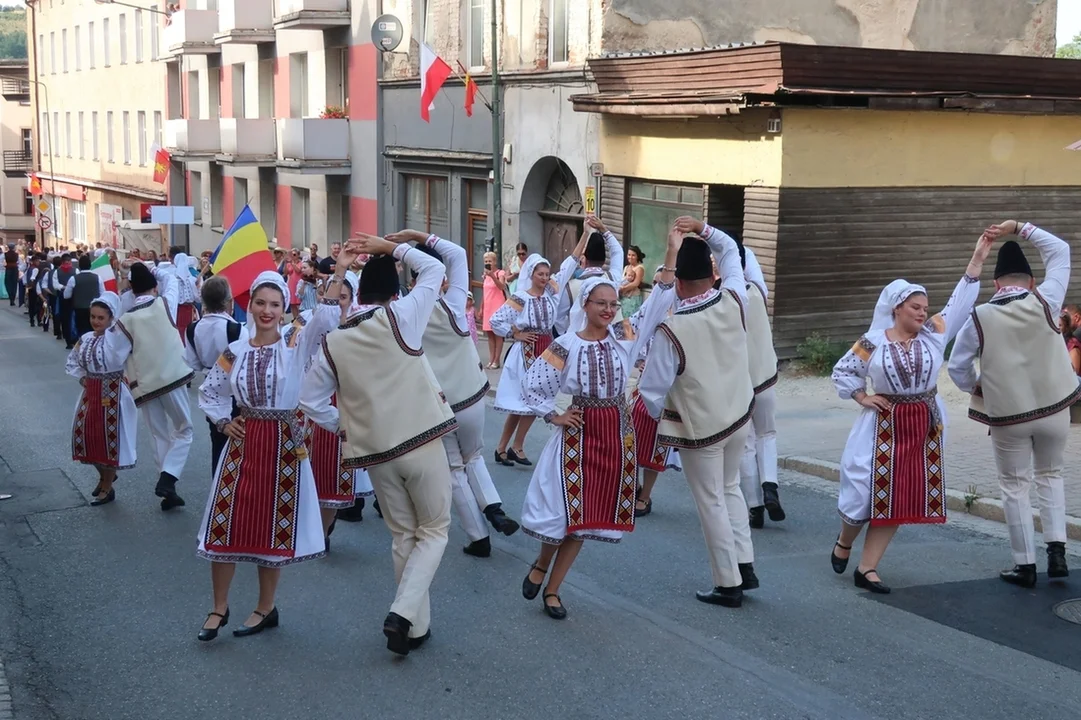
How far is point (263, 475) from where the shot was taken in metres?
6.57

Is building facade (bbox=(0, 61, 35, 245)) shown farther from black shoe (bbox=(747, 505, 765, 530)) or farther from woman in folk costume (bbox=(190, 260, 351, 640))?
woman in folk costume (bbox=(190, 260, 351, 640))

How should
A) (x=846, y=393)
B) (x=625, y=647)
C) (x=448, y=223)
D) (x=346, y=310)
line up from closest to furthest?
(x=625, y=647) < (x=846, y=393) < (x=346, y=310) < (x=448, y=223)

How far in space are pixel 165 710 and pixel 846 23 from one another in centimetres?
1810

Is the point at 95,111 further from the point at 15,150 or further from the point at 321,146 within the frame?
the point at 321,146

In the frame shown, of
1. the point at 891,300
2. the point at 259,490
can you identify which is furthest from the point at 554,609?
the point at 891,300

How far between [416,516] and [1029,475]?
362 cm

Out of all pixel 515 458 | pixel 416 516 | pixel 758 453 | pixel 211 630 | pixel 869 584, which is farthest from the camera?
pixel 515 458

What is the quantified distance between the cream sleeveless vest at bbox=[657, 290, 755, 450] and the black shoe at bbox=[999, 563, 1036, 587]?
1.92 metres

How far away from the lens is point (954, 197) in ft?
58.6

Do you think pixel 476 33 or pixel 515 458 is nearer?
pixel 515 458

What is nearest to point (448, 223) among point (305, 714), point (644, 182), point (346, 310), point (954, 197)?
point (644, 182)

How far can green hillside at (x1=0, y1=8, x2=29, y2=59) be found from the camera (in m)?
116

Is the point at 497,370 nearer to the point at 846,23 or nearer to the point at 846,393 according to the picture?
the point at 846,23

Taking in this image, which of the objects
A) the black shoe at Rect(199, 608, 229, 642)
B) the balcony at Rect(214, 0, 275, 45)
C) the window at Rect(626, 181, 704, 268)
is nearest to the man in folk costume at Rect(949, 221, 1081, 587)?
the black shoe at Rect(199, 608, 229, 642)
